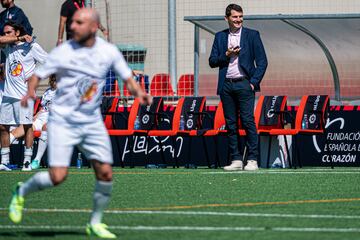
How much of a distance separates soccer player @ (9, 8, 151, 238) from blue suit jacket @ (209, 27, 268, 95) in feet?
25.3

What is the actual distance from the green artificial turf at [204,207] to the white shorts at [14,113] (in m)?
1.45

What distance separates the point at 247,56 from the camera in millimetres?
16469

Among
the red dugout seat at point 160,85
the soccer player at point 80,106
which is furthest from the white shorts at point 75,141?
the red dugout seat at point 160,85

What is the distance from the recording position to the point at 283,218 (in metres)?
9.74

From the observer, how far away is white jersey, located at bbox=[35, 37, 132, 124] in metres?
8.68

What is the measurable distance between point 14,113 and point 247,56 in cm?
360

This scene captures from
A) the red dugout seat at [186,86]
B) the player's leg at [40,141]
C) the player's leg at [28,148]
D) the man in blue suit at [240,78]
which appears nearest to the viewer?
the man in blue suit at [240,78]

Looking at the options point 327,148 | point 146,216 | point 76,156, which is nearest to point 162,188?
point 146,216

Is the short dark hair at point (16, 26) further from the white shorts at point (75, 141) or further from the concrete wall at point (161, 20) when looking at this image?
the white shorts at point (75, 141)

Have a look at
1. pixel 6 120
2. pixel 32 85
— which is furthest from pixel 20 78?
pixel 32 85

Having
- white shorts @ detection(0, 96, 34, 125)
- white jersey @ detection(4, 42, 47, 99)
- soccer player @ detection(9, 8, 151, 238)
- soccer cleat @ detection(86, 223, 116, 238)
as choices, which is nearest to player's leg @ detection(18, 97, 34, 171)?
white shorts @ detection(0, 96, 34, 125)

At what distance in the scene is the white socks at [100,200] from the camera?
8656 millimetres

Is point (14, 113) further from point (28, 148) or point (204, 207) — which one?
point (204, 207)

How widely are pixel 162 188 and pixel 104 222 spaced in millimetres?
3659
